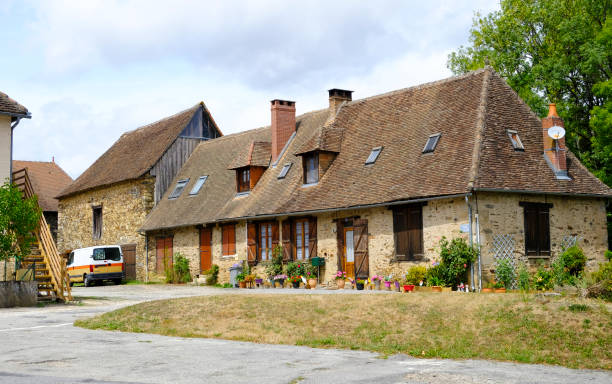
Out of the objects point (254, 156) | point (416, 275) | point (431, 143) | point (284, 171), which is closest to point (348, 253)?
point (416, 275)

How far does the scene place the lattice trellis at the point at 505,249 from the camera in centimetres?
2159

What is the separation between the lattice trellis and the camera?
70.8ft

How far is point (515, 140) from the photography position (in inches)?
928

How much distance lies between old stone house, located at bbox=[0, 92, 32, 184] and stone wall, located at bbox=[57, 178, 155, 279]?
12.4m

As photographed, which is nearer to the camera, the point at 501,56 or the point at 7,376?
the point at 7,376

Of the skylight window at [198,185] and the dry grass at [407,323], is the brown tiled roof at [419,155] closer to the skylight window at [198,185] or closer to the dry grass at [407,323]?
the skylight window at [198,185]

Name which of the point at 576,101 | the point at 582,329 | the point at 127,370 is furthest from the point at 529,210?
the point at 127,370

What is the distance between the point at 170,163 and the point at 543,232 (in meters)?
20.9

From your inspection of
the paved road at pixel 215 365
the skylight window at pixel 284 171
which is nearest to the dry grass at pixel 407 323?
the paved road at pixel 215 365

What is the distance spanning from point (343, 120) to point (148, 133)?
16675 millimetres

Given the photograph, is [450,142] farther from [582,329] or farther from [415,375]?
[415,375]

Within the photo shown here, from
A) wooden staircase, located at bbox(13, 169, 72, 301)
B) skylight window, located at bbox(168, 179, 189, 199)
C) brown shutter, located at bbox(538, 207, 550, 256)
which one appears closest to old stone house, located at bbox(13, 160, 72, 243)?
skylight window, located at bbox(168, 179, 189, 199)

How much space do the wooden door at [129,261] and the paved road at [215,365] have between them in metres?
22.8

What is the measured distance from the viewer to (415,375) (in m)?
9.50
